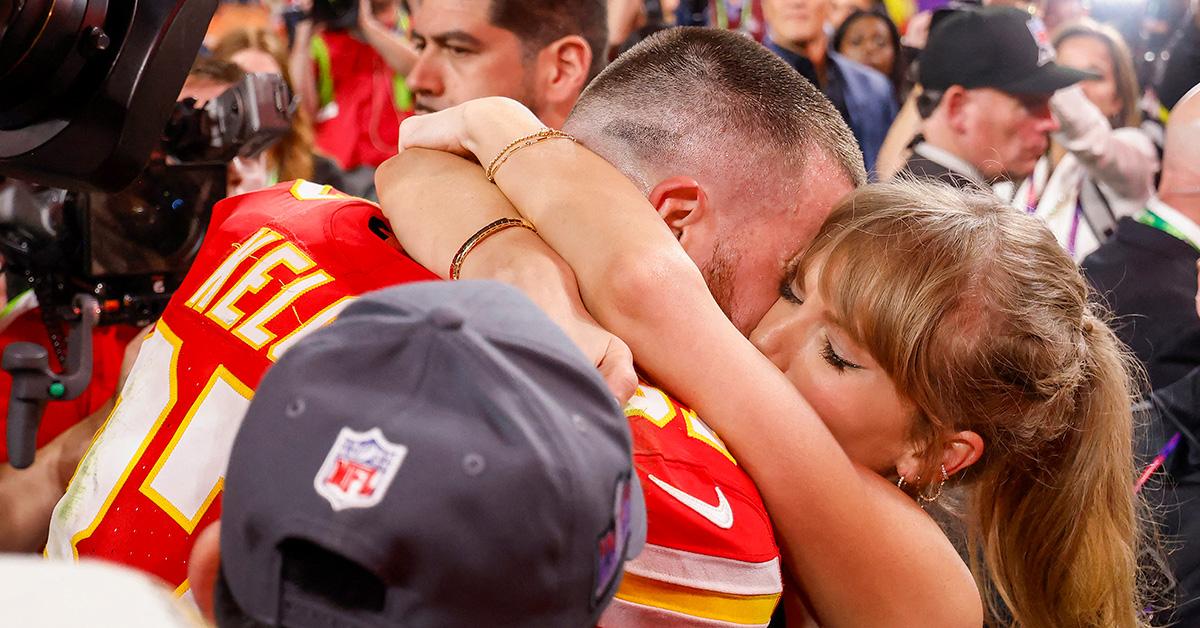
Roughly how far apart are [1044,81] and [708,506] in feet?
9.50

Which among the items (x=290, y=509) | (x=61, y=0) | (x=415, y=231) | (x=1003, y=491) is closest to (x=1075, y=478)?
(x=1003, y=491)

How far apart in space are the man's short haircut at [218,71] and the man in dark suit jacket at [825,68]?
1.95 m

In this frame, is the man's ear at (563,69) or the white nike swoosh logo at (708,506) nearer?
the white nike swoosh logo at (708,506)

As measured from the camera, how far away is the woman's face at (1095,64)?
15.6ft

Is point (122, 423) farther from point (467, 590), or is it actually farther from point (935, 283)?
point (935, 283)

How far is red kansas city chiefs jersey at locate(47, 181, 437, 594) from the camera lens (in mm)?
1302

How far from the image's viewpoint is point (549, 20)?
300 centimetres

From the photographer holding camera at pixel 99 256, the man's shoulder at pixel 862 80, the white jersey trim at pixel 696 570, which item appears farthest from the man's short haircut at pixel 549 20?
the white jersey trim at pixel 696 570

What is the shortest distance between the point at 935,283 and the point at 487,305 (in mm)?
717

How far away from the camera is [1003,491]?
161 cm

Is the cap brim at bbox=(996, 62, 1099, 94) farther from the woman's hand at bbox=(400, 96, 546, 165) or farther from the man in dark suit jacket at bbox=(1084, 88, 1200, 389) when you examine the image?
the woman's hand at bbox=(400, 96, 546, 165)

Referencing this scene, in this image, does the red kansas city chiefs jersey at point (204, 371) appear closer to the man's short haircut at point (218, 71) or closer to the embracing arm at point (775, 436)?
the embracing arm at point (775, 436)

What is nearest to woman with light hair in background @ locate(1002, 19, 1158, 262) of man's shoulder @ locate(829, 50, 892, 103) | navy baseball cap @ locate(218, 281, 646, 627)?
man's shoulder @ locate(829, 50, 892, 103)

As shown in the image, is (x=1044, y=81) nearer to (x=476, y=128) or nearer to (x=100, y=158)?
(x=476, y=128)
